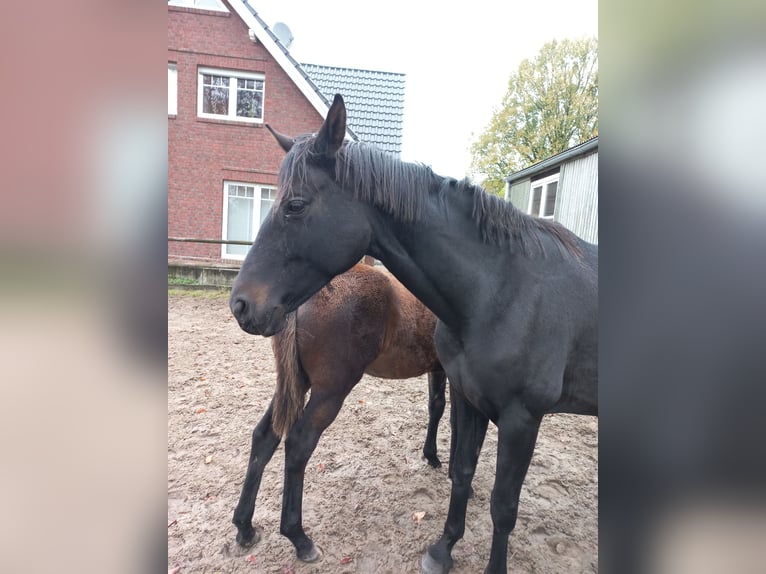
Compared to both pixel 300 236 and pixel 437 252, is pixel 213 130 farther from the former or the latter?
pixel 437 252

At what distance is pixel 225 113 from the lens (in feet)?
29.9

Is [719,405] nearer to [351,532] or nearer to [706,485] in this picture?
[706,485]

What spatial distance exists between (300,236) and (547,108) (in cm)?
116

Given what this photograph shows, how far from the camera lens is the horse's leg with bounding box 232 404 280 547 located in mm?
2148

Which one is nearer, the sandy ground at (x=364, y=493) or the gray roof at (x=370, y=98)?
the sandy ground at (x=364, y=493)

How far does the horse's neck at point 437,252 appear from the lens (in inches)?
64.1

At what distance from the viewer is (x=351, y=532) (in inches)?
90.4

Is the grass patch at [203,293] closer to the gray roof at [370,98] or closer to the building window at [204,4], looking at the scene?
the gray roof at [370,98]

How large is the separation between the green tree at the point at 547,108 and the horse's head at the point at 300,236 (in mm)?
756

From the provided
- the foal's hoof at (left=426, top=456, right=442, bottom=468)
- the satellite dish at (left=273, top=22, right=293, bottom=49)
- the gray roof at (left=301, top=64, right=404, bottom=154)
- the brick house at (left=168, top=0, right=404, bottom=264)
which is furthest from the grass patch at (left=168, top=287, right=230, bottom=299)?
the satellite dish at (left=273, top=22, right=293, bottom=49)

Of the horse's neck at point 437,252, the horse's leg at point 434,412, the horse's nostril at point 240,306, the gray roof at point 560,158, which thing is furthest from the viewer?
the horse's leg at point 434,412

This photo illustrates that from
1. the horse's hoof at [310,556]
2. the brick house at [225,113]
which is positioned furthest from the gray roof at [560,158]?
the brick house at [225,113]

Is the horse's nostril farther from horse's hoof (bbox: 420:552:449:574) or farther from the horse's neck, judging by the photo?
horse's hoof (bbox: 420:552:449:574)

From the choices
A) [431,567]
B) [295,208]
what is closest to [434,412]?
[431,567]
